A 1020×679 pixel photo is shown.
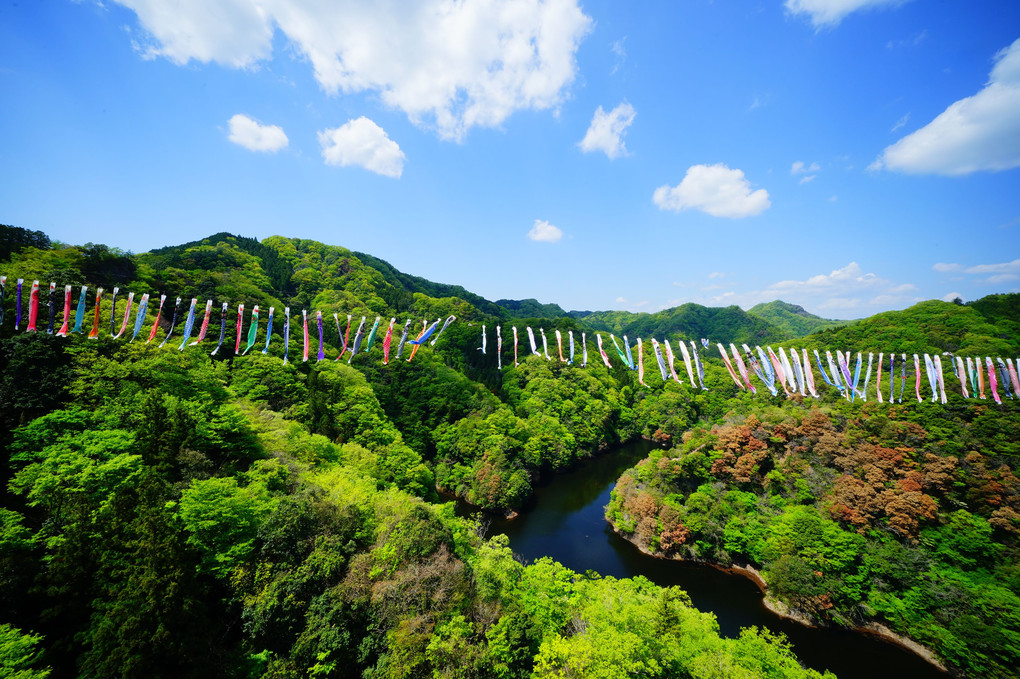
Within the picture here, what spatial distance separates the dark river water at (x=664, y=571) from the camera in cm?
1916

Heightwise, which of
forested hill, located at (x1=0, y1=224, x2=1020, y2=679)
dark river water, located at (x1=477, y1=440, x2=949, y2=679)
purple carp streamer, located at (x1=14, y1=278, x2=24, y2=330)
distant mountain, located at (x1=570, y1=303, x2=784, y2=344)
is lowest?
dark river water, located at (x1=477, y1=440, x2=949, y2=679)

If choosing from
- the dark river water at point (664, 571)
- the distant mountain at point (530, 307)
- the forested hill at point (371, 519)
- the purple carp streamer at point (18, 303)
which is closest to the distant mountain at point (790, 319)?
the distant mountain at point (530, 307)

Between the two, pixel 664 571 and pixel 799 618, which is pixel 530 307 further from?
pixel 799 618

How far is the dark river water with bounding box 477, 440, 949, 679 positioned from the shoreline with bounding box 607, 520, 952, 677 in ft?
0.96

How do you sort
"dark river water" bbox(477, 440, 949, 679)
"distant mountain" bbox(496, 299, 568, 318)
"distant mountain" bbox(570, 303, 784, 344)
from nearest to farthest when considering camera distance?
"dark river water" bbox(477, 440, 949, 679), "distant mountain" bbox(570, 303, 784, 344), "distant mountain" bbox(496, 299, 568, 318)

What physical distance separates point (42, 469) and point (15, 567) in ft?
12.7

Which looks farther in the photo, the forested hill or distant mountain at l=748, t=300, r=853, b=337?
distant mountain at l=748, t=300, r=853, b=337

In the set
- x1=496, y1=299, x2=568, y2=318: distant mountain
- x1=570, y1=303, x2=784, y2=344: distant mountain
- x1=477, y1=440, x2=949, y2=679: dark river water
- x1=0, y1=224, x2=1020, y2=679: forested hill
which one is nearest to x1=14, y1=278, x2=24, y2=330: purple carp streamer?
x1=0, y1=224, x2=1020, y2=679: forested hill

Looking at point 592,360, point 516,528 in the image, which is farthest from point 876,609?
point 592,360

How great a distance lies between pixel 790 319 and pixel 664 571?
499ft

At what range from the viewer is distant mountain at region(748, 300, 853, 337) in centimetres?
12606

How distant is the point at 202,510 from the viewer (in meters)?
13.2

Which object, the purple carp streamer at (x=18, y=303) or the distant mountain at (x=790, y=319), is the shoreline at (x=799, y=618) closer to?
the purple carp streamer at (x=18, y=303)

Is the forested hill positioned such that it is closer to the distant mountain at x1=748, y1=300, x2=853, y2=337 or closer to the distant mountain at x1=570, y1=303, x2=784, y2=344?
the distant mountain at x1=570, y1=303, x2=784, y2=344
